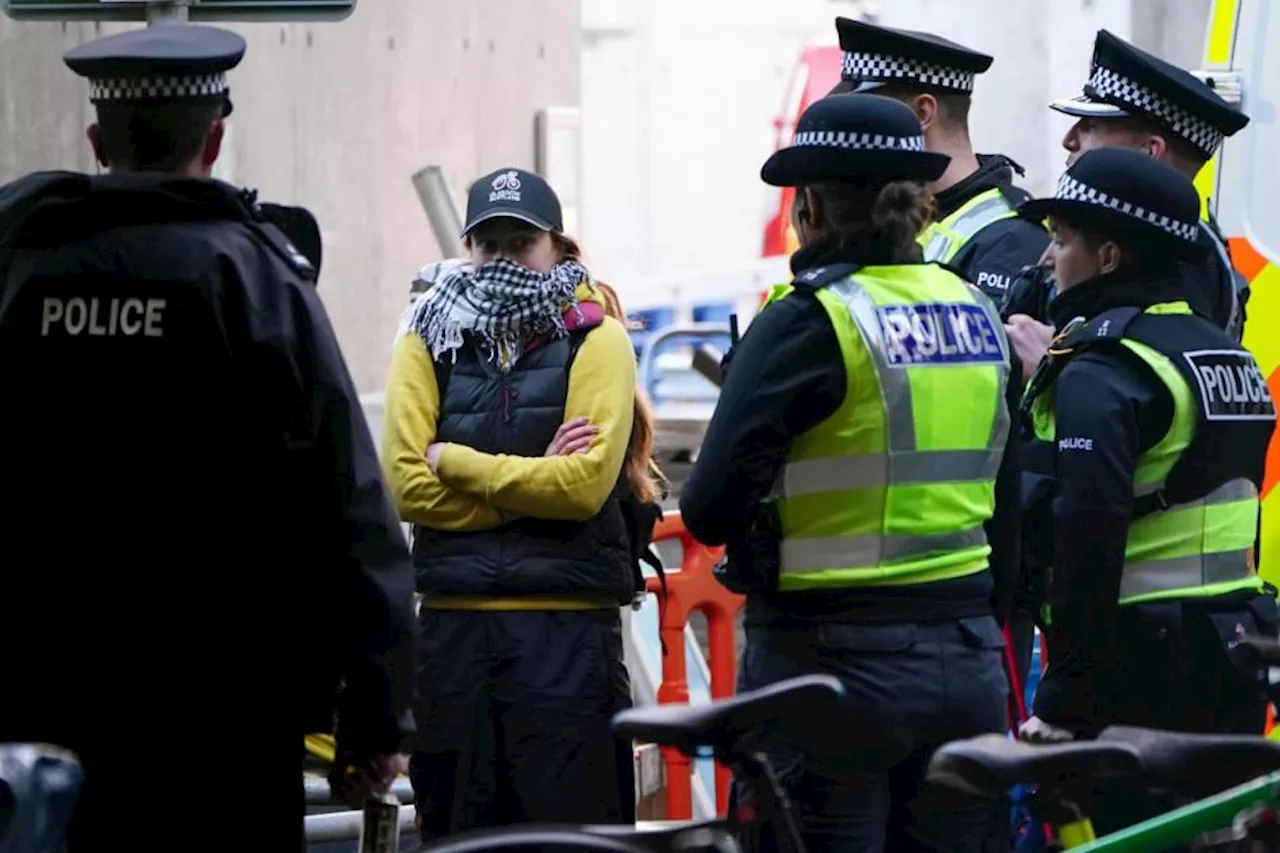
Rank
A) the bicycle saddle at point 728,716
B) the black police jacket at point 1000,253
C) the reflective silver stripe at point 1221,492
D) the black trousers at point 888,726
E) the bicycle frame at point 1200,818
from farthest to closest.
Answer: the black police jacket at point 1000,253, the reflective silver stripe at point 1221,492, the black trousers at point 888,726, the bicycle saddle at point 728,716, the bicycle frame at point 1200,818

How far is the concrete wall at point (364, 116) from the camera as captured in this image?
32.2 feet

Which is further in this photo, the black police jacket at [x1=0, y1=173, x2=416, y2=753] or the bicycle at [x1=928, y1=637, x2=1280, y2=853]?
the black police jacket at [x1=0, y1=173, x2=416, y2=753]

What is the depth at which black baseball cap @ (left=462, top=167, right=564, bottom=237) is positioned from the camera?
592cm

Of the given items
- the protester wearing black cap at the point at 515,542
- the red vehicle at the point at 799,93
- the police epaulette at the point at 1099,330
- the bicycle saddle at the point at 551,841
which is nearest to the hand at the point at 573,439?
the protester wearing black cap at the point at 515,542

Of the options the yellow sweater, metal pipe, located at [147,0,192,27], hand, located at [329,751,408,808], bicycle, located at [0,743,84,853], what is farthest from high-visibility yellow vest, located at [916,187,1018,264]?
bicycle, located at [0,743,84,853]

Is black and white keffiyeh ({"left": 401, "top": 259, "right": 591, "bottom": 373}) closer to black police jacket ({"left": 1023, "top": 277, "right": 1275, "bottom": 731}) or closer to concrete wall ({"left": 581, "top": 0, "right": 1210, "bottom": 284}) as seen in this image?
black police jacket ({"left": 1023, "top": 277, "right": 1275, "bottom": 731})

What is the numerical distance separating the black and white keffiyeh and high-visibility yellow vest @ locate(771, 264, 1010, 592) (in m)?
1.28

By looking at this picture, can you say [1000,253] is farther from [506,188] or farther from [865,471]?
[865,471]

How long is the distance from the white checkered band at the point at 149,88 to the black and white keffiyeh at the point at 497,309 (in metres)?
1.95

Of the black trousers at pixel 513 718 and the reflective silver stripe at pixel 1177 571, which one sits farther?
the black trousers at pixel 513 718

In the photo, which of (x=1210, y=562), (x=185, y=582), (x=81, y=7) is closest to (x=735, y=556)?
(x=1210, y=562)

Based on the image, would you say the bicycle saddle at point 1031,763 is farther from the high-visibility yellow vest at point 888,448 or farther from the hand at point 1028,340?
the hand at point 1028,340

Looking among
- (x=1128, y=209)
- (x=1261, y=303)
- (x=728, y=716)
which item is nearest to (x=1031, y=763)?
(x=728, y=716)

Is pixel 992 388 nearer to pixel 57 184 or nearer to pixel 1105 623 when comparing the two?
pixel 1105 623
